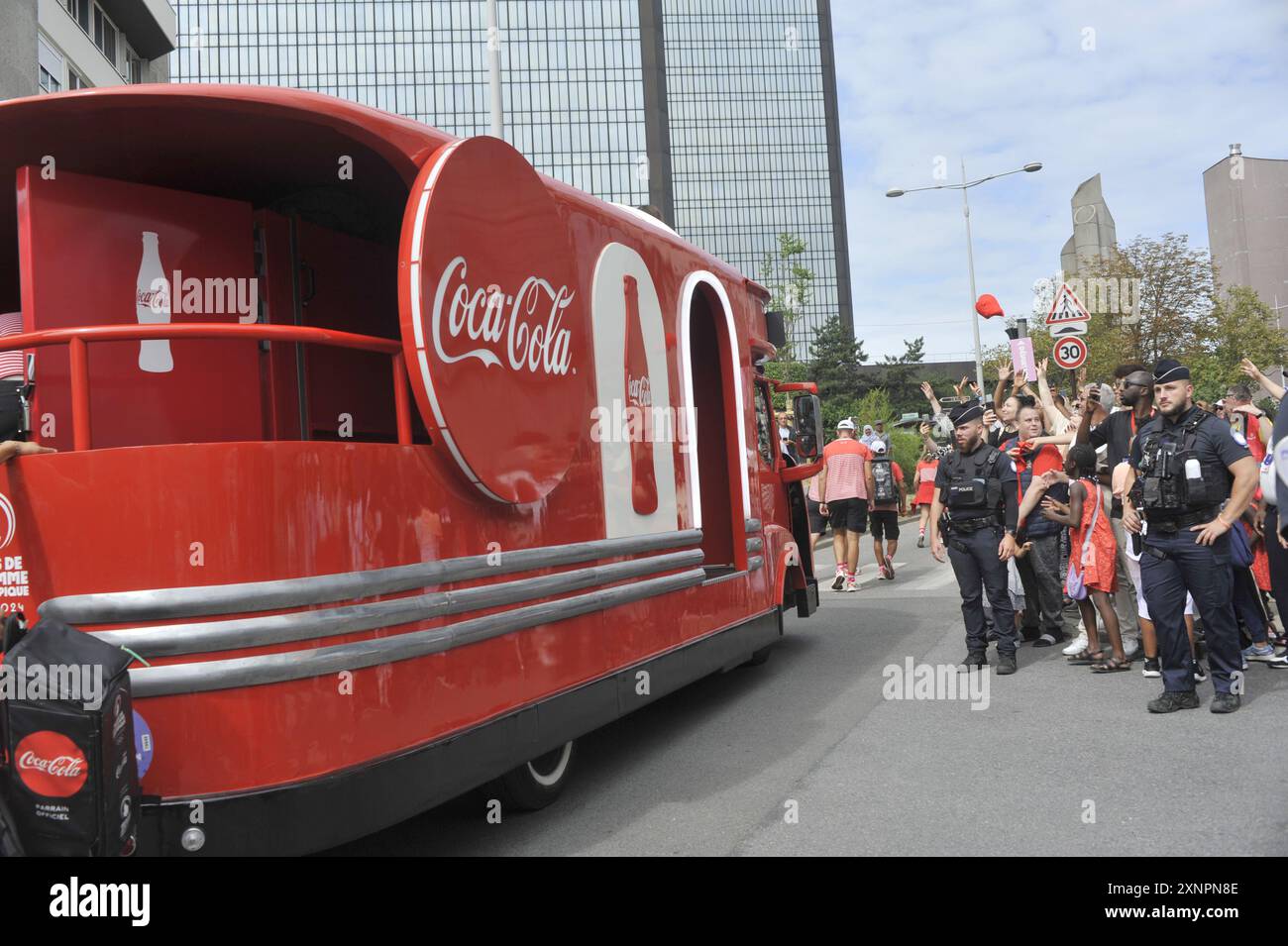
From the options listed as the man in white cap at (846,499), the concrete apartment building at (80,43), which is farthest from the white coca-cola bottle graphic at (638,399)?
the concrete apartment building at (80,43)

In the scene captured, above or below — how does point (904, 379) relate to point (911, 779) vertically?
above

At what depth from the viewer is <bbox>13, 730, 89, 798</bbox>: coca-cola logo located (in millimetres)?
2842

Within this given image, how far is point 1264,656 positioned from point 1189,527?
1869 mm

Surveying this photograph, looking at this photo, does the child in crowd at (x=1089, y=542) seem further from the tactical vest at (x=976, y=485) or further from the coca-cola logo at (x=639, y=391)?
the coca-cola logo at (x=639, y=391)

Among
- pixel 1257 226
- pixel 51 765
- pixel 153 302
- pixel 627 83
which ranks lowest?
pixel 51 765

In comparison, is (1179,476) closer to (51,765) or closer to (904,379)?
(51,765)

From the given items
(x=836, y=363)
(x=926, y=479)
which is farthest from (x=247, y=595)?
(x=836, y=363)

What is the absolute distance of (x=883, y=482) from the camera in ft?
43.2

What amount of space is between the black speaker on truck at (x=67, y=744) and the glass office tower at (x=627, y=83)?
74830 mm

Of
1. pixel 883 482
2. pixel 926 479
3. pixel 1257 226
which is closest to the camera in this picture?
pixel 883 482

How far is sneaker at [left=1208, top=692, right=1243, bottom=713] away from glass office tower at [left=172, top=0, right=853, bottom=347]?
71329mm

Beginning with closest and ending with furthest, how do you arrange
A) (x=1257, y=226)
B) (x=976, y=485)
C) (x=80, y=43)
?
(x=976, y=485) → (x=80, y=43) → (x=1257, y=226)

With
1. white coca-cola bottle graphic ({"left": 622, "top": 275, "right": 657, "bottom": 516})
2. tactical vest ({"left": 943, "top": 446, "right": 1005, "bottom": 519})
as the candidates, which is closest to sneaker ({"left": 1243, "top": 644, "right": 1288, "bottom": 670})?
tactical vest ({"left": 943, "top": 446, "right": 1005, "bottom": 519})
